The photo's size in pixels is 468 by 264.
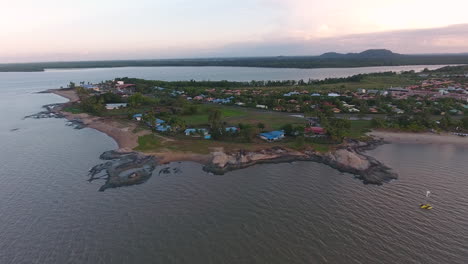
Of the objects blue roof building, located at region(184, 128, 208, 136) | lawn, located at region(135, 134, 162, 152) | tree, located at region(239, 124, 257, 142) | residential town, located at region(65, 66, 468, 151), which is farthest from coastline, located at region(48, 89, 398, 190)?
blue roof building, located at region(184, 128, 208, 136)

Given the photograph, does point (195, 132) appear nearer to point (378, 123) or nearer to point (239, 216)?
point (239, 216)

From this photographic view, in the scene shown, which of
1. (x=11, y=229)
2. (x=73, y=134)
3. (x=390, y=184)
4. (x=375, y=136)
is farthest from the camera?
(x=73, y=134)

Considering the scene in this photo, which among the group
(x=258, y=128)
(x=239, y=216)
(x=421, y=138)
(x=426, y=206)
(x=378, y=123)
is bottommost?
(x=239, y=216)

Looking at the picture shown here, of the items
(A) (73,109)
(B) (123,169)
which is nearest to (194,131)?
(B) (123,169)

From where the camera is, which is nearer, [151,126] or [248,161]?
[248,161]

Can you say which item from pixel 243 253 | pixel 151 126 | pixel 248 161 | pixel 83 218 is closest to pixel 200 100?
pixel 151 126

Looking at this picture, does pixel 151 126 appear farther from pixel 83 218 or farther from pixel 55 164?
pixel 83 218

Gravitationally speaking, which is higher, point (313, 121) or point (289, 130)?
point (289, 130)
